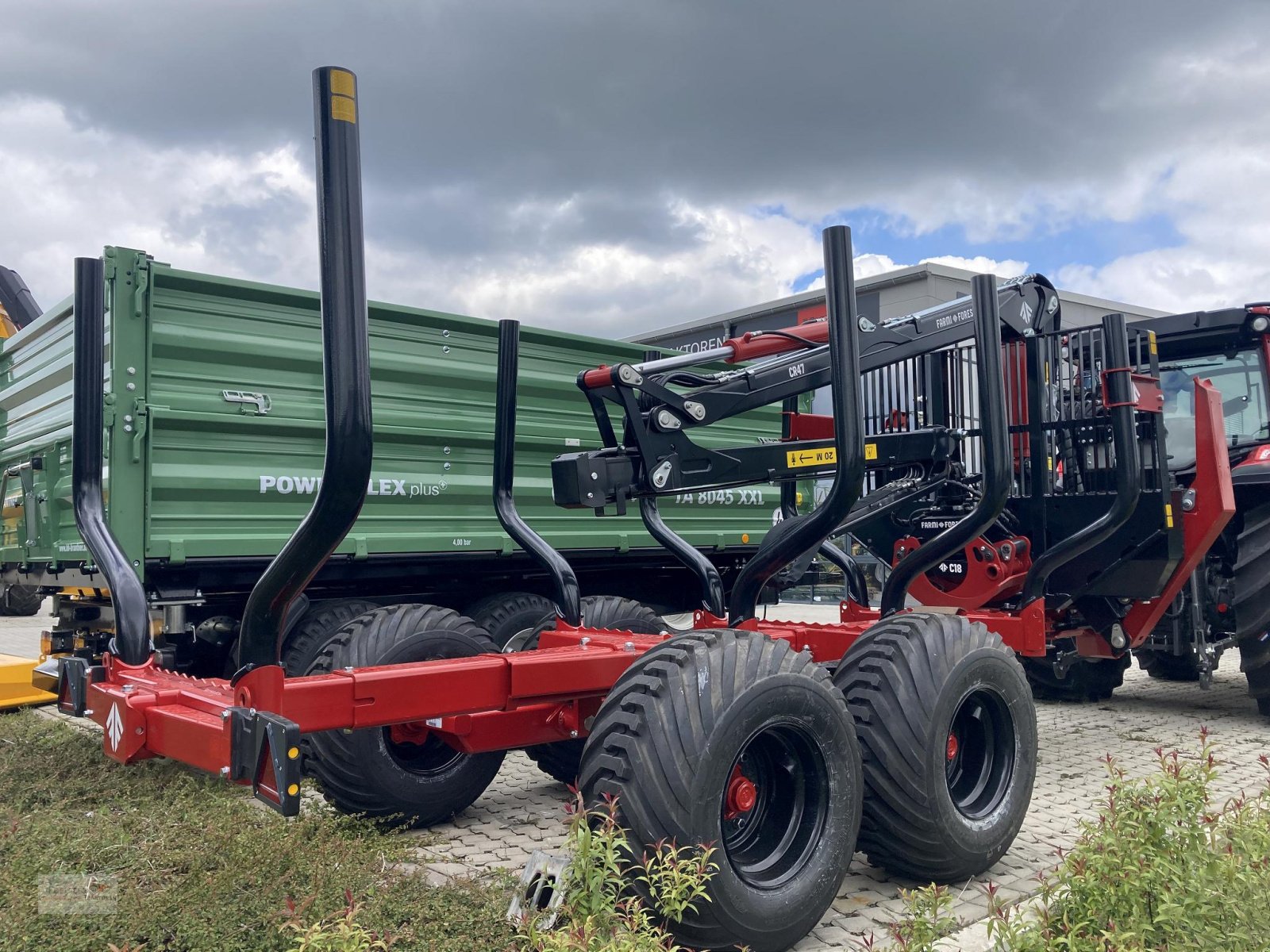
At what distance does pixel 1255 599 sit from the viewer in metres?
6.19

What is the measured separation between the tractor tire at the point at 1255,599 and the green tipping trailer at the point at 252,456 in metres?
3.74

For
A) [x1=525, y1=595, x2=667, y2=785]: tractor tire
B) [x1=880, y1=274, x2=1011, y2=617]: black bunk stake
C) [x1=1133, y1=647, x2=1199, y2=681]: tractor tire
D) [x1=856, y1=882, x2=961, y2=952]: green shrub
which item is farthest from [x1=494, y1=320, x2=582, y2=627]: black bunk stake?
[x1=1133, y1=647, x2=1199, y2=681]: tractor tire

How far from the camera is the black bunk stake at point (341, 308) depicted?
92.4 inches

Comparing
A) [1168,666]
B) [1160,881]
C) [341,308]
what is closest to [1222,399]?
[1168,666]

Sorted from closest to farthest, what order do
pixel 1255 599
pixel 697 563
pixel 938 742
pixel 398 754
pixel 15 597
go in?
pixel 938 742, pixel 398 754, pixel 697 563, pixel 1255 599, pixel 15 597

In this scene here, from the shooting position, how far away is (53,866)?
316 centimetres

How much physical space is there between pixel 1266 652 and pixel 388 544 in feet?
17.1

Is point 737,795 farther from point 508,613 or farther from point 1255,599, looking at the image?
point 1255,599

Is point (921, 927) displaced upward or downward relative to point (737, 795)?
downward

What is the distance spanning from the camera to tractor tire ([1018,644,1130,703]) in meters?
7.30

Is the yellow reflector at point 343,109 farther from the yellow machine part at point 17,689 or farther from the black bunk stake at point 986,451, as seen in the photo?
the yellow machine part at point 17,689

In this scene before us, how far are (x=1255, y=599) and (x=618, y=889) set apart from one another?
5138 mm

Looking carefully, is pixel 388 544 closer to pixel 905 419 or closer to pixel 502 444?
pixel 502 444

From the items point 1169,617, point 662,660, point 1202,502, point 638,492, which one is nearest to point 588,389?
point 638,492
